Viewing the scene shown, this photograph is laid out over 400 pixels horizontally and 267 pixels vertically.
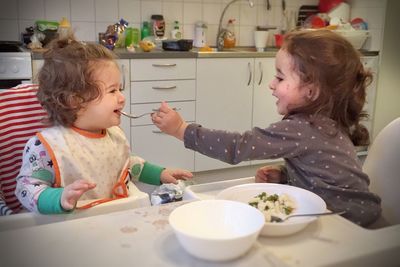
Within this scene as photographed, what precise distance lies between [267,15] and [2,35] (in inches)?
81.2

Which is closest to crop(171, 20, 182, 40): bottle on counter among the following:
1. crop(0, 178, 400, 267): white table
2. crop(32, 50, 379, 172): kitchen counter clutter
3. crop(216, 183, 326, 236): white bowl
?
crop(32, 50, 379, 172): kitchen counter clutter

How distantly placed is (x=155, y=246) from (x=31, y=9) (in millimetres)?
2655

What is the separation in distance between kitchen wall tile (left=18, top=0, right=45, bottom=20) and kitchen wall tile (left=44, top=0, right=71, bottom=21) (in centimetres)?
3

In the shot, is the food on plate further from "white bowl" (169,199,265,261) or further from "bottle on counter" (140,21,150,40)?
"bottle on counter" (140,21,150,40)

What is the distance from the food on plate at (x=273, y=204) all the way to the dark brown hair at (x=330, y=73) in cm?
31

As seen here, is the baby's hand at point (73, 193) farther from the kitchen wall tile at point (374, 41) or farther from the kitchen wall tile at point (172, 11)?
the kitchen wall tile at point (374, 41)

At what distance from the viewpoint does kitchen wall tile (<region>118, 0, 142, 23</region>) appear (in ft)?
10.4

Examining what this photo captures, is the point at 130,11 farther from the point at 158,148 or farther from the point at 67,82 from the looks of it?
the point at 67,82

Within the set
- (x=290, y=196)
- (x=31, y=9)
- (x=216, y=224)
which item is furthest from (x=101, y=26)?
(x=216, y=224)

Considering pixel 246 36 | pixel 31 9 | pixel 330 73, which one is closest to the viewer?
pixel 330 73

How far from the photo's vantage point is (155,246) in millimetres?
683

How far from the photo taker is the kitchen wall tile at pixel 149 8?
3.25 meters

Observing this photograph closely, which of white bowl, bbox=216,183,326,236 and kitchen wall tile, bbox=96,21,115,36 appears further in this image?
kitchen wall tile, bbox=96,21,115,36

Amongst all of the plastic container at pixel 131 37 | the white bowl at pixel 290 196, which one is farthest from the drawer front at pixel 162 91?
the white bowl at pixel 290 196
